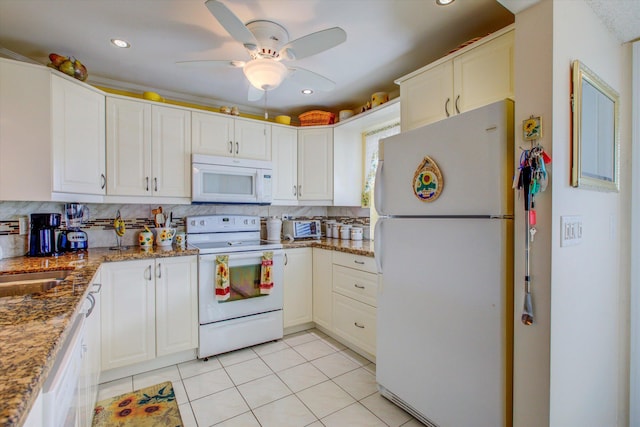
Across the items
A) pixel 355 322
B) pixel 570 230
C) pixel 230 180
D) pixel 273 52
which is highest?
pixel 273 52

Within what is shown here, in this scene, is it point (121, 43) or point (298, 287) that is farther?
point (298, 287)

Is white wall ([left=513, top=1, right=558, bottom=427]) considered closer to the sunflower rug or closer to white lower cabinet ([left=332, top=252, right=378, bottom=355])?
white lower cabinet ([left=332, top=252, right=378, bottom=355])

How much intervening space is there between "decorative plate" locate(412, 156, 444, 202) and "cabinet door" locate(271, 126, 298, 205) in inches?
72.4

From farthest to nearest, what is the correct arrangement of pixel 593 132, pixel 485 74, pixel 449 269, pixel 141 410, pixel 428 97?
pixel 428 97 < pixel 141 410 < pixel 485 74 < pixel 449 269 < pixel 593 132

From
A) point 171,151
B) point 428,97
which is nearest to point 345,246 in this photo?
point 428,97

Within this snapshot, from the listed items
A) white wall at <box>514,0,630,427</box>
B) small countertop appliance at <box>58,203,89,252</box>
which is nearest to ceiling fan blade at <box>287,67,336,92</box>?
white wall at <box>514,0,630,427</box>

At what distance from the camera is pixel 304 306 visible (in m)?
3.06

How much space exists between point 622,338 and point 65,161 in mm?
3621

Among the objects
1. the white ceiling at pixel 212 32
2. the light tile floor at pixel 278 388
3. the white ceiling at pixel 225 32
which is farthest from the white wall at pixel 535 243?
the light tile floor at pixel 278 388

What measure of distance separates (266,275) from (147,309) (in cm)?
95

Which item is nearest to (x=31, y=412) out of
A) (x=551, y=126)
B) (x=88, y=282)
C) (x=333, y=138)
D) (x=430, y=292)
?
(x=88, y=282)

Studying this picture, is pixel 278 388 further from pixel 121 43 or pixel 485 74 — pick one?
pixel 121 43

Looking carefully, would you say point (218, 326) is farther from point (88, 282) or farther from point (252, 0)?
point (252, 0)

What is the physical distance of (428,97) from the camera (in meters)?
2.07
